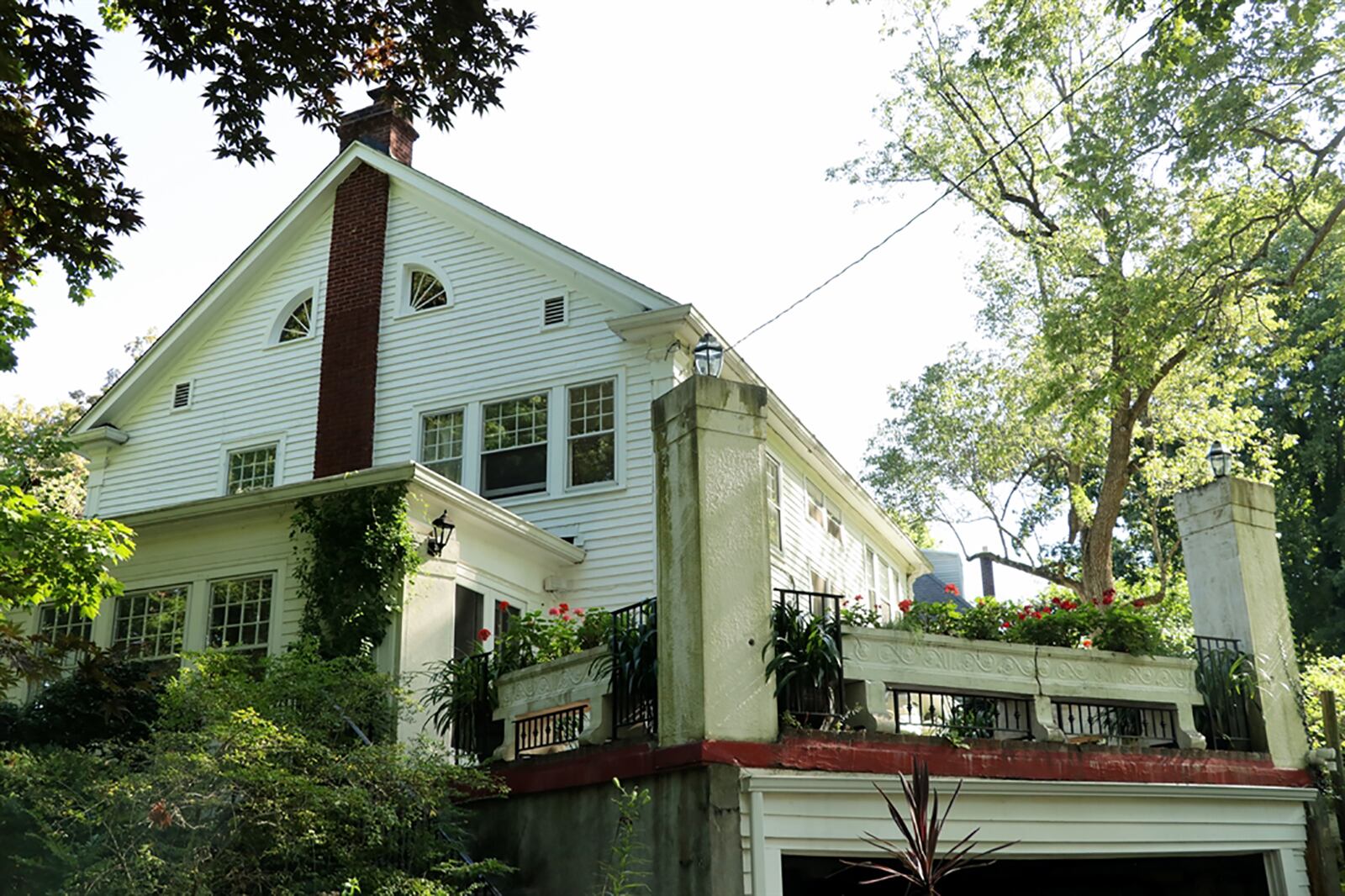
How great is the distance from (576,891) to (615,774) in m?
0.96

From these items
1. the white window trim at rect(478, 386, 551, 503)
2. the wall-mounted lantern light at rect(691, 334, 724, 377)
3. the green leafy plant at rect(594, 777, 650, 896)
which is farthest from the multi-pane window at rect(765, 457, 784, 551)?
the green leafy plant at rect(594, 777, 650, 896)

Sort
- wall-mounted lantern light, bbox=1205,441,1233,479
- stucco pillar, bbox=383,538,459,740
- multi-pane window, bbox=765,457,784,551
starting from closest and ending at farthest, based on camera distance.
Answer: wall-mounted lantern light, bbox=1205,441,1233,479, stucco pillar, bbox=383,538,459,740, multi-pane window, bbox=765,457,784,551

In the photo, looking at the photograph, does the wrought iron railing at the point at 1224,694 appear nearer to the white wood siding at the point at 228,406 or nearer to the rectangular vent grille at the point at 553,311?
the rectangular vent grille at the point at 553,311

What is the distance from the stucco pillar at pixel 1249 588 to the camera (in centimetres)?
1057

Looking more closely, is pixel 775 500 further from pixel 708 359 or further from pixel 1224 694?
pixel 708 359

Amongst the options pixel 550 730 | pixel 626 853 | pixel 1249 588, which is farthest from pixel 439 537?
pixel 1249 588

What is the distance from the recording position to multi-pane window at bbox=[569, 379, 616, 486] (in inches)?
631

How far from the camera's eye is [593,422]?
16281 millimetres

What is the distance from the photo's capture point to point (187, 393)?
19.5 metres

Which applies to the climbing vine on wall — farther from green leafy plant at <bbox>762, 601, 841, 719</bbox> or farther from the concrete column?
green leafy plant at <bbox>762, 601, 841, 719</bbox>

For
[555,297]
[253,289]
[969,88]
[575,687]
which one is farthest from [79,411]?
[575,687]

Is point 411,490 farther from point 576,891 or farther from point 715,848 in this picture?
point 715,848

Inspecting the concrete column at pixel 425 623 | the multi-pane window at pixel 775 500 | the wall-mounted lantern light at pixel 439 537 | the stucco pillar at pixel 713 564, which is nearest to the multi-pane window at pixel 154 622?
the concrete column at pixel 425 623

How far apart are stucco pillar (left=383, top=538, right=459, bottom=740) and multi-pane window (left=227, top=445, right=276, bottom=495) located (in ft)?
21.2
